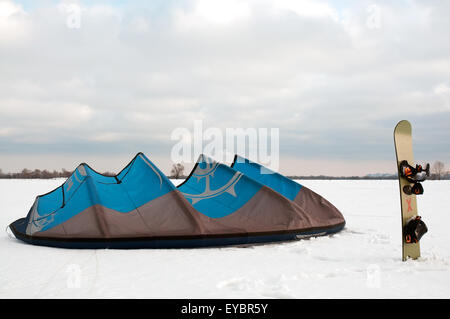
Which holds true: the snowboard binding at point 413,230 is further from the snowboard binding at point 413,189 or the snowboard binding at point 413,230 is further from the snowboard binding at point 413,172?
the snowboard binding at point 413,172

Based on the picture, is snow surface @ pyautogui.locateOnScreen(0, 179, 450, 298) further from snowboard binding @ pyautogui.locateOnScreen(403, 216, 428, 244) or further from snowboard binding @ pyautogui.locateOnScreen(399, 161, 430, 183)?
snowboard binding @ pyautogui.locateOnScreen(399, 161, 430, 183)

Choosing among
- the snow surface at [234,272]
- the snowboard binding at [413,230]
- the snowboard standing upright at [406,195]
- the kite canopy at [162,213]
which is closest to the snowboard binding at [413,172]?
the snowboard standing upright at [406,195]

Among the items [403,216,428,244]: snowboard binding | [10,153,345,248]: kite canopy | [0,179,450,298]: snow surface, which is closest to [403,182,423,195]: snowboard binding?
[403,216,428,244]: snowboard binding

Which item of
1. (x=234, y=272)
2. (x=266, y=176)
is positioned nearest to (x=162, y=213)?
(x=234, y=272)

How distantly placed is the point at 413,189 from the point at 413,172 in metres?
0.25

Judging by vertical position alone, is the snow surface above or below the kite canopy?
below

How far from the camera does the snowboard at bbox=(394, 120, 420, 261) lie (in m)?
5.55

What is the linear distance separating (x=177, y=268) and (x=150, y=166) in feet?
10.1

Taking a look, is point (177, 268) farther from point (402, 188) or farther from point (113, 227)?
point (402, 188)

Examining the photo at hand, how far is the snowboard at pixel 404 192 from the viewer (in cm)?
555

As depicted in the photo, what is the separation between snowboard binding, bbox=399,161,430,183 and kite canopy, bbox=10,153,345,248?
2.37 meters

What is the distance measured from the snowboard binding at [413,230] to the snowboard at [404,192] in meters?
0.05

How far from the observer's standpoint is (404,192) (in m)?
5.52
